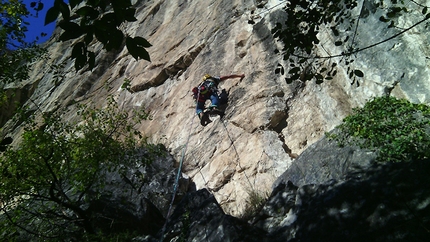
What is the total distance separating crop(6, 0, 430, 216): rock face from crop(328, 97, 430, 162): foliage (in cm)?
43

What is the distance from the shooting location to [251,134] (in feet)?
27.1

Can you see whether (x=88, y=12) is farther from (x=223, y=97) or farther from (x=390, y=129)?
(x=223, y=97)

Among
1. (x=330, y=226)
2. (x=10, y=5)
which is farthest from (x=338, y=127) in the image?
(x=10, y=5)

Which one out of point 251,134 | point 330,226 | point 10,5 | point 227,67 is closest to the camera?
point 330,226

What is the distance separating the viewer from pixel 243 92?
30.6ft

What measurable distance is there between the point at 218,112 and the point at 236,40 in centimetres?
267

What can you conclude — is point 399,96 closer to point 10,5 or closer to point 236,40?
point 236,40

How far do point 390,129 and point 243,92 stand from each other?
4.29 m

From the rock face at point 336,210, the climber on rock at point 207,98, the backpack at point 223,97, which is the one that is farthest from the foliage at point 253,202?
Result: the backpack at point 223,97

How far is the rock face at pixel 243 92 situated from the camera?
6.93 metres

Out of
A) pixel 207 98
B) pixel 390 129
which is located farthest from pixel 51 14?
pixel 207 98

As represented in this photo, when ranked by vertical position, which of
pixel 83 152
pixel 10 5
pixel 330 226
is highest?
pixel 10 5

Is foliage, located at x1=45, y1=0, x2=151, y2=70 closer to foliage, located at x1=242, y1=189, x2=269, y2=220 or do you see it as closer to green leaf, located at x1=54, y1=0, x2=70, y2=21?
green leaf, located at x1=54, y1=0, x2=70, y2=21

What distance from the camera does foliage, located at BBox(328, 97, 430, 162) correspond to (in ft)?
17.4
